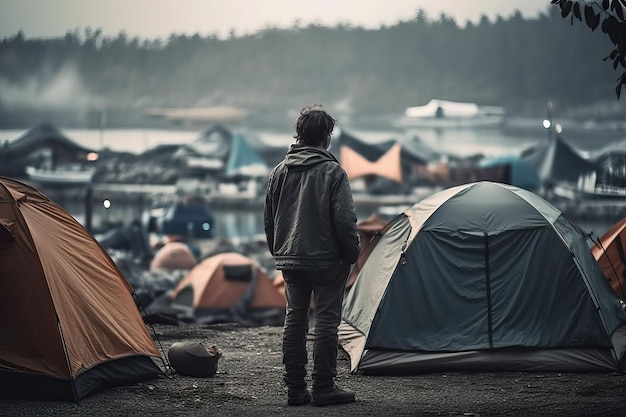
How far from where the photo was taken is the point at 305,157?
20.7 feet

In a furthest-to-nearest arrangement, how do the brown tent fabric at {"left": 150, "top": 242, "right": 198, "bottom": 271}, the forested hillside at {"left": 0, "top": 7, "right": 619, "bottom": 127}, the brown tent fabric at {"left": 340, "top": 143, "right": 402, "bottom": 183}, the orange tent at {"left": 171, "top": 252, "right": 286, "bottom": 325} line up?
the forested hillside at {"left": 0, "top": 7, "right": 619, "bottom": 127} → the brown tent fabric at {"left": 340, "top": 143, "right": 402, "bottom": 183} → the brown tent fabric at {"left": 150, "top": 242, "right": 198, "bottom": 271} → the orange tent at {"left": 171, "top": 252, "right": 286, "bottom": 325}

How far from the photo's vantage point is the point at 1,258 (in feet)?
22.3

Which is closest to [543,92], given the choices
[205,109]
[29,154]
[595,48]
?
[595,48]

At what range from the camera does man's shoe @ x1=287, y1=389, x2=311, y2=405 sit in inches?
249

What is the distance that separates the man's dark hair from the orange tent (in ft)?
37.2

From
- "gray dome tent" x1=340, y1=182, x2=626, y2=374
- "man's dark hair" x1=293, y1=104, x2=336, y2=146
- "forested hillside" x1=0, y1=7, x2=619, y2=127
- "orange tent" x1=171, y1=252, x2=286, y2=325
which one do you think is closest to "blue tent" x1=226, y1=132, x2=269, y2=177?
"forested hillside" x1=0, y1=7, x2=619, y2=127

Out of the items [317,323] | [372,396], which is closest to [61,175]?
[372,396]

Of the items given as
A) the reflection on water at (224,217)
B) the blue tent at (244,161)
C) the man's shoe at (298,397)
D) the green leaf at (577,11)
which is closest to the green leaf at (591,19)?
the green leaf at (577,11)

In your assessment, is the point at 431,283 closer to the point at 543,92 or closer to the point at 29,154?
the point at 29,154

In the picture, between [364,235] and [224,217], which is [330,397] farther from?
[224,217]

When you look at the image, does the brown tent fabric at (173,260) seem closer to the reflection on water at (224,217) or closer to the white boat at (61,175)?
the reflection on water at (224,217)

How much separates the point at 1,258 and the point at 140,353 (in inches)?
42.4

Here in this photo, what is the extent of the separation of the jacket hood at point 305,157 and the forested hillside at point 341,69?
39.3m

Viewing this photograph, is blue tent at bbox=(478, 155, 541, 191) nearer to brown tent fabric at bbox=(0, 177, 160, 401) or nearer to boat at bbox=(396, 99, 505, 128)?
boat at bbox=(396, 99, 505, 128)
